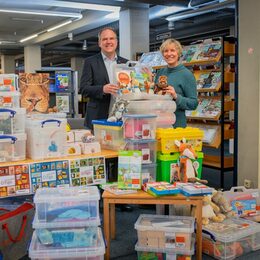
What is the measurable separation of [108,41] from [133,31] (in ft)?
13.0

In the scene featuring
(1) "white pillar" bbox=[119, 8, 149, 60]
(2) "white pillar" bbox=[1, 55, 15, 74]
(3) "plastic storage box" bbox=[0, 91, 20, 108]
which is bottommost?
(3) "plastic storage box" bbox=[0, 91, 20, 108]

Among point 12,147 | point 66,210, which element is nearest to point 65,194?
point 66,210

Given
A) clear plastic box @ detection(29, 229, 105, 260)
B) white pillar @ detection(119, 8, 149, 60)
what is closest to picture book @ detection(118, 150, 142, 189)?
clear plastic box @ detection(29, 229, 105, 260)

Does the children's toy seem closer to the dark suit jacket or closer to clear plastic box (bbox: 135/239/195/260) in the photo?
clear plastic box (bbox: 135/239/195/260)

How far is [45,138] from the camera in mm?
2521

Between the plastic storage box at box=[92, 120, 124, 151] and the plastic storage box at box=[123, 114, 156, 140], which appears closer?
the plastic storage box at box=[123, 114, 156, 140]

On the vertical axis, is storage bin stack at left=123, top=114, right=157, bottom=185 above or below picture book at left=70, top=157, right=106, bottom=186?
above

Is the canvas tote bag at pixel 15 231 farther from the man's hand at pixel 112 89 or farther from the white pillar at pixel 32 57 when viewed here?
the white pillar at pixel 32 57

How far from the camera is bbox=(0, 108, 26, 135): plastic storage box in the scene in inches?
94.6

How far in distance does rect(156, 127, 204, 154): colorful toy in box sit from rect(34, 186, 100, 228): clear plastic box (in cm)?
66

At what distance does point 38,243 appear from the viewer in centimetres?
212

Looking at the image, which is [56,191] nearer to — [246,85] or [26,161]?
[26,161]

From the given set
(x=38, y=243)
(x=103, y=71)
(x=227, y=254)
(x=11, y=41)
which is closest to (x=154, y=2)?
(x=103, y=71)

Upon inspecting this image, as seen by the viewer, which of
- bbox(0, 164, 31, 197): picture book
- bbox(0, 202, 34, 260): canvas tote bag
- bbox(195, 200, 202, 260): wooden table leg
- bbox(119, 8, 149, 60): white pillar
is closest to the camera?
bbox(0, 164, 31, 197): picture book
